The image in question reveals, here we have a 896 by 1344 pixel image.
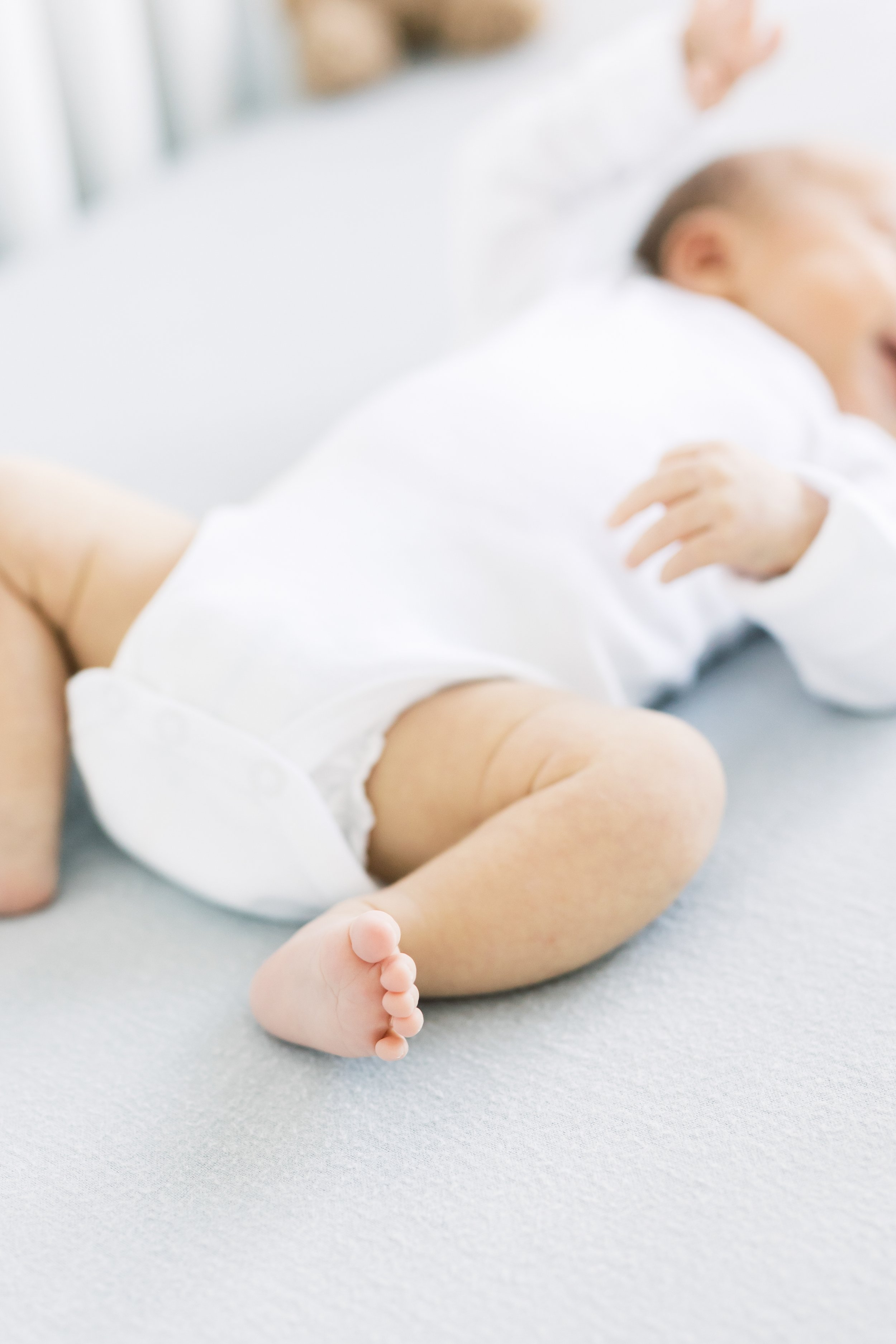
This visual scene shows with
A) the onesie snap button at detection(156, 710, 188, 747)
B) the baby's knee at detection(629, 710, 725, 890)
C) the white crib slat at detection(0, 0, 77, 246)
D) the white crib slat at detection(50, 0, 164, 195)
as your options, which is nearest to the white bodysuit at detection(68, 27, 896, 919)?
the onesie snap button at detection(156, 710, 188, 747)

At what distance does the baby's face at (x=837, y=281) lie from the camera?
3.23ft

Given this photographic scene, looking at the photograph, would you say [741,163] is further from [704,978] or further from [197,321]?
[704,978]

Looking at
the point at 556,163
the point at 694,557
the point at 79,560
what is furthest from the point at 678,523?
the point at 556,163

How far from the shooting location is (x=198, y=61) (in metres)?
2.00

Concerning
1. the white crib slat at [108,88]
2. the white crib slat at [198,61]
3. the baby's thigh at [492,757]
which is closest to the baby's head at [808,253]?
the baby's thigh at [492,757]

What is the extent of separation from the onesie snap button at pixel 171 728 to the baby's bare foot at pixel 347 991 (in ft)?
0.50

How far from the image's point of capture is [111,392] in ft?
4.01

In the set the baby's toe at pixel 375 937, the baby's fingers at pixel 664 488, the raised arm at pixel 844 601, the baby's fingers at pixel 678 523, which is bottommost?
the raised arm at pixel 844 601

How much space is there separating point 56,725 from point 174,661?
0.28ft

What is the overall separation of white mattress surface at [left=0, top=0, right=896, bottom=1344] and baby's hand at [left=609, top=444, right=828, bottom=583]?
12 cm

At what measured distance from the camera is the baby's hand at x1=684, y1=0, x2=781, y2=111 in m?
1.08

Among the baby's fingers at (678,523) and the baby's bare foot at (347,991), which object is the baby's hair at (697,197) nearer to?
the baby's fingers at (678,523)

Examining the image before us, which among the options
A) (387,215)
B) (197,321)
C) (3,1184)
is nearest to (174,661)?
(3,1184)

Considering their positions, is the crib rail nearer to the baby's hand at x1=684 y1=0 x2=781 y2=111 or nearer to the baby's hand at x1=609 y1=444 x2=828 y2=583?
the baby's hand at x1=684 y1=0 x2=781 y2=111
